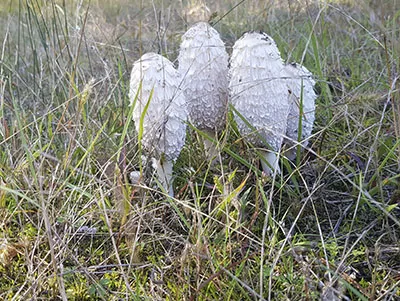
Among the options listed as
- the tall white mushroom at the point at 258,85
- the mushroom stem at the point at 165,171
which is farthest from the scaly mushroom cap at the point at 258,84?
the mushroom stem at the point at 165,171

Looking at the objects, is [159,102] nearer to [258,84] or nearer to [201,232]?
[258,84]

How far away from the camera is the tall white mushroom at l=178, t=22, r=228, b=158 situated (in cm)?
148

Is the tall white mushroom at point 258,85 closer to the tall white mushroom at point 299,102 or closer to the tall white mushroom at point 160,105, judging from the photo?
the tall white mushroom at point 299,102

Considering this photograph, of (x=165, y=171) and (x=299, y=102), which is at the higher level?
(x=299, y=102)

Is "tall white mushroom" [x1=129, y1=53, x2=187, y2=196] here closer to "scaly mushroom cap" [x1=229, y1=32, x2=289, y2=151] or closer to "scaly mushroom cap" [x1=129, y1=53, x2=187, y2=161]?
"scaly mushroom cap" [x1=129, y1=53, x2=187, y2=161]

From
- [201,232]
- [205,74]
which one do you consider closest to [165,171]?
[205,74]

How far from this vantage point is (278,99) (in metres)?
1.43

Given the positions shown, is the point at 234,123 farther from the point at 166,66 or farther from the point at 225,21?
the point at 225,21

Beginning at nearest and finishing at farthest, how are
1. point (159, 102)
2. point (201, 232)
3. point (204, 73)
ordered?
point (201, 232) < point (159, 102) < point (204, 73)

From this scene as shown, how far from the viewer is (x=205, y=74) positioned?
149 cm

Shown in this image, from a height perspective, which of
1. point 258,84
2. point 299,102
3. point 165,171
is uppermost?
point 258,84

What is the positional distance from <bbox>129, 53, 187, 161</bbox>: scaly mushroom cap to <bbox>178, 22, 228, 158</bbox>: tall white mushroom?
0.30ft

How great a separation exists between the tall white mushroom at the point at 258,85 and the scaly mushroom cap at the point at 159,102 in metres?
0.19

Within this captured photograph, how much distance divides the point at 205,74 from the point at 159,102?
0.70ft
